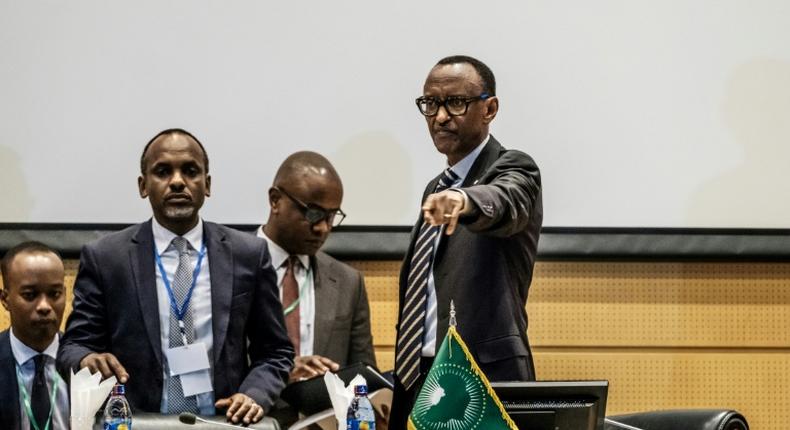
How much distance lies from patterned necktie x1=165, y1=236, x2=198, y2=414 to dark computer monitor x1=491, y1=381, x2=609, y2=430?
1357mm

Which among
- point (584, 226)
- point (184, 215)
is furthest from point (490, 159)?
point (584, 226)

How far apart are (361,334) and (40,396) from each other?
1.21m

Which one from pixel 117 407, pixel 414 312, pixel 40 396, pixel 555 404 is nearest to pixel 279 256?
pixel 40 396

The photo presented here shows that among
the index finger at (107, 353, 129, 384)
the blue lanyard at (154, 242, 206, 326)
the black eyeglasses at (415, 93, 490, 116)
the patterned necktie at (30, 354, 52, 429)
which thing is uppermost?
the black eyeglasses at (415, 93, 490, 116)

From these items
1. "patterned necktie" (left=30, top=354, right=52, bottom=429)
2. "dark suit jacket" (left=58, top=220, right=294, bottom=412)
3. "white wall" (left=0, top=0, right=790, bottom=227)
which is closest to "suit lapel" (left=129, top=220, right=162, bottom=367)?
"dark suit jacket" (left=58, top=220, right=294, bottom=412)

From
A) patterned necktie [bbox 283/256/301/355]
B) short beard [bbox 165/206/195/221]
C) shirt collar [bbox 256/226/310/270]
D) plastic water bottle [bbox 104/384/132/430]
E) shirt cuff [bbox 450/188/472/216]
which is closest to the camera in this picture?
shirt cuff [bbox 450/188/472/216]

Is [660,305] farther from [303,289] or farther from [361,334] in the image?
[303,289]

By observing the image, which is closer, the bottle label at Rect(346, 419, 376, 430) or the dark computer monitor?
the dark computer monitor

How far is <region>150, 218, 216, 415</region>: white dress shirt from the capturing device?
3.53 m

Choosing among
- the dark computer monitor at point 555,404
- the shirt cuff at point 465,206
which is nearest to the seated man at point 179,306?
the shirt cuff at point 465,206

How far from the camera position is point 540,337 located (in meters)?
5.09

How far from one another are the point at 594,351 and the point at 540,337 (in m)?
0.25

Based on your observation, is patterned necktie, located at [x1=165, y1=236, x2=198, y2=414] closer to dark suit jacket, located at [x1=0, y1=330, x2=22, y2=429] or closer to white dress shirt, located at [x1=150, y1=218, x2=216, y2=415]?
white dress shirt, located at [x1=150, y1=218, x2=216, y2=415]

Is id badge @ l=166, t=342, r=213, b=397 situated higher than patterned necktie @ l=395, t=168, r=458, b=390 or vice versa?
patterned necktie @ l=395, t=168, r=458, b=390
